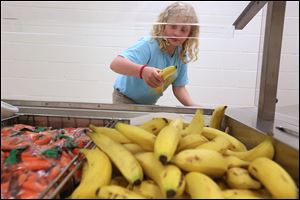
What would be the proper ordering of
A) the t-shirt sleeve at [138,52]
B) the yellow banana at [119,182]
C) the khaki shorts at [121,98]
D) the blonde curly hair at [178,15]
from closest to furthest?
1. the yellow banana at [119,182]
2. the blonde curly hair at [178,15]
3. the t-shirt sleeve at [138,52]
4. the khaki shorts at [121,98]

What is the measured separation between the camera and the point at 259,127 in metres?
0.80

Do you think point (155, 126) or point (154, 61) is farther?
point (154, 61)

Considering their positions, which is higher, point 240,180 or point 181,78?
point 181,78

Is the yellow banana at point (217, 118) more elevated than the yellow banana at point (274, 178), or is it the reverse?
the yellow banana at point (217, 118)

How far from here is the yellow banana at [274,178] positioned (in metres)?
0.50

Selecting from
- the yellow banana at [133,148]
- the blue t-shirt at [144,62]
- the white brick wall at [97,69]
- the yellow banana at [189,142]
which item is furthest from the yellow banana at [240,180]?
the white brick wall at [97,69]

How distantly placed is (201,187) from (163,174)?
2.9 inches

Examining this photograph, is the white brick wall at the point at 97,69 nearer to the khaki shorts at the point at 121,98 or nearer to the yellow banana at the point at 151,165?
the khaki shorts at the point at 121,98

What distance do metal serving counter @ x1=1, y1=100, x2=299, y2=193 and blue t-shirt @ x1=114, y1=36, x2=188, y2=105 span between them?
1.17 ft

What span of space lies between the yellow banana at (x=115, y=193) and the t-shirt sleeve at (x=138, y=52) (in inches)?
41.0

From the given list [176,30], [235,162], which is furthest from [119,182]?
[176,30]

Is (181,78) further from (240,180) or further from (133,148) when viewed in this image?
(240,180)

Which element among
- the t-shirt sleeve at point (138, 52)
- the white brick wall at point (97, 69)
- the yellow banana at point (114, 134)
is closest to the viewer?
the yellow banana at point (114, 134)

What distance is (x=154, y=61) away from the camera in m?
1.61
